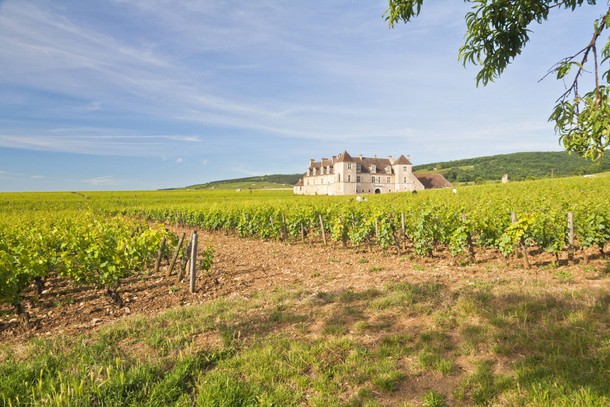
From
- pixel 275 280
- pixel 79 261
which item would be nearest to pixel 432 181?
pixel 275 280

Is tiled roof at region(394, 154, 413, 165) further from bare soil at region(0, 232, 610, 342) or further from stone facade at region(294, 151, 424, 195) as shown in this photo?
bare soil at region(0, 232, 610, 342)

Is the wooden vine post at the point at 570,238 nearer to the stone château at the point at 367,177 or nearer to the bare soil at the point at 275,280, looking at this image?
the bare soil at the point at 275,280

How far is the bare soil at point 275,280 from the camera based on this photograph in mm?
7883

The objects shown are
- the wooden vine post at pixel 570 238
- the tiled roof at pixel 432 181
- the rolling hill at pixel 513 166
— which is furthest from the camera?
the rolling hill at pixel 513 166

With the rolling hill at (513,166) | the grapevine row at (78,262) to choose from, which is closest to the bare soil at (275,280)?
the grapevine row at (78,262)

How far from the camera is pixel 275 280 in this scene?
1021cm

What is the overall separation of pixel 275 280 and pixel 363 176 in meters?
77.3

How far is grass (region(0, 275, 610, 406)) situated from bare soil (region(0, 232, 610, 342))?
4.15 feet

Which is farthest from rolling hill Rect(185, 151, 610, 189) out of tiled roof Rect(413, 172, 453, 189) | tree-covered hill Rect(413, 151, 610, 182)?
tiled roof Rect(413, 172, 453, 189)

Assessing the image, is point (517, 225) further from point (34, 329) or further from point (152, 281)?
point (34, 329)

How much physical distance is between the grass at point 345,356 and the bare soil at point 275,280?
126 centimetres

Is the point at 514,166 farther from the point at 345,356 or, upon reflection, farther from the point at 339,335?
the point at 345,356

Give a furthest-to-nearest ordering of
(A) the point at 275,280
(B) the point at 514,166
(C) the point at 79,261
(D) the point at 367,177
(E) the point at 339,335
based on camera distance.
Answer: (B) the point at 514,166, (D) the point at 367,177, (A) the point at 275,280, (C) the point at 79,261, (E) the point at 339,335

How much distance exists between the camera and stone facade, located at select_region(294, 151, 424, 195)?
81562 millimetres
